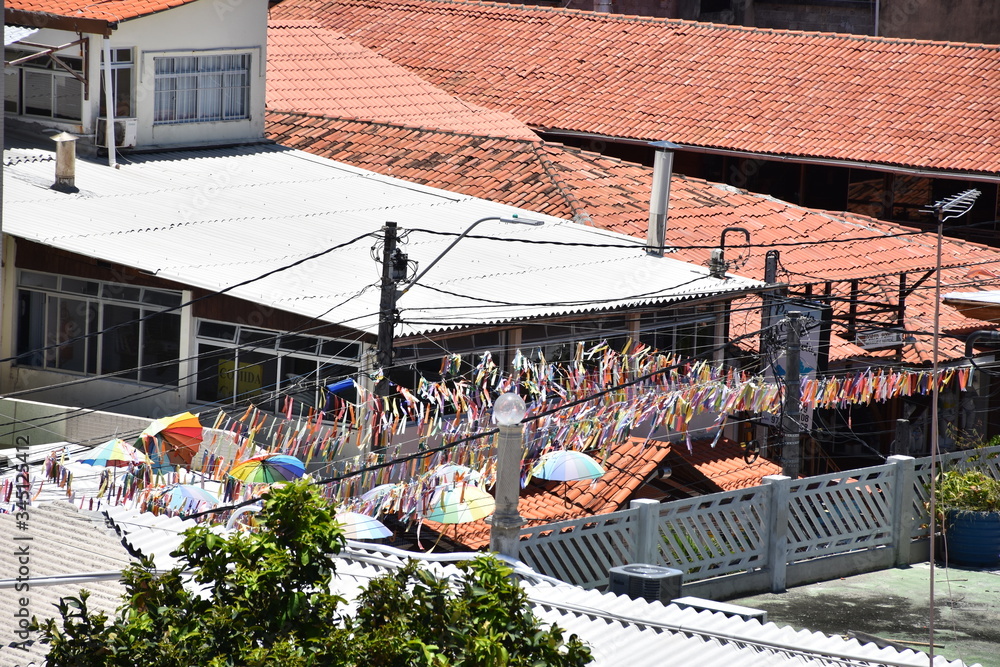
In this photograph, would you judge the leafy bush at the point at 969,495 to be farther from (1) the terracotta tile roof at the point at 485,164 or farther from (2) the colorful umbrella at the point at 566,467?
(1) the terracotta tile roof at the point at 485,164

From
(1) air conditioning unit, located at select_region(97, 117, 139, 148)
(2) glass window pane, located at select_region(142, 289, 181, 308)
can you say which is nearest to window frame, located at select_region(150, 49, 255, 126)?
(1) air conditioning unit, located at select_region(97, 117, 139, 148)

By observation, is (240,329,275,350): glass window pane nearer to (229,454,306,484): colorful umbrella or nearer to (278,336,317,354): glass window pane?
(278,336,317,354): glass window pane

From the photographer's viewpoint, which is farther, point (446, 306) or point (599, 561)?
point (446, 306)

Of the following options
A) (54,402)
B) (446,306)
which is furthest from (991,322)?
(54,402)

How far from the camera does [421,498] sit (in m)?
14.9

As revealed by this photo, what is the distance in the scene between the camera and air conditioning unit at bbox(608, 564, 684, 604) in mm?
12836

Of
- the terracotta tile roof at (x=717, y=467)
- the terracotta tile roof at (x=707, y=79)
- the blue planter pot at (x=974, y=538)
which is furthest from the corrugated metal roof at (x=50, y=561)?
the terracotta tile roof at (x=707, y=79)

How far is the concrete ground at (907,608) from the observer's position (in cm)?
1554

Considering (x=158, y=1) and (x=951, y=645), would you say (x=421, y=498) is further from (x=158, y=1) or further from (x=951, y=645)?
(x=158, y=1)

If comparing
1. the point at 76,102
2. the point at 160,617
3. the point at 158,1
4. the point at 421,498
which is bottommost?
the point at 421,498

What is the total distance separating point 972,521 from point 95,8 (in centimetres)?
1427

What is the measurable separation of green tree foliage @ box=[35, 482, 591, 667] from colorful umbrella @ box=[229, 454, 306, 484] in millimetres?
6537

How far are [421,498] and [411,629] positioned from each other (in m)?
7.56

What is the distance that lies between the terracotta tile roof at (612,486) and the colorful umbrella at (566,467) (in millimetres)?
786
